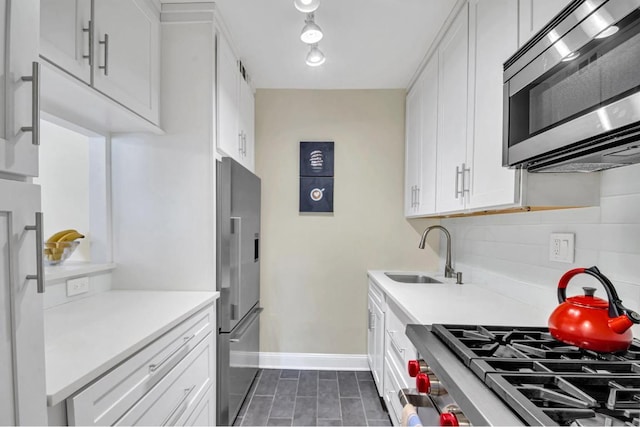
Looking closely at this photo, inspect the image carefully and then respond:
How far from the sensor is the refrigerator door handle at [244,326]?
6.43ft

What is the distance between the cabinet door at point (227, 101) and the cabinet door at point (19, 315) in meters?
1.27

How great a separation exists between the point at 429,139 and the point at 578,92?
4.54 feet

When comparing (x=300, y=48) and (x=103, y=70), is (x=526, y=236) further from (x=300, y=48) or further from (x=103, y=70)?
(x=103, y=70)

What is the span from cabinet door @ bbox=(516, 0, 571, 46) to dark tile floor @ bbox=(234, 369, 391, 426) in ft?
7.22

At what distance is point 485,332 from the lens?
1102 millimetres

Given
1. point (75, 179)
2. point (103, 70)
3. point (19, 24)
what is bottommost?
point (75, 179)

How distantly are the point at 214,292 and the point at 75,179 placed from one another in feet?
3.26

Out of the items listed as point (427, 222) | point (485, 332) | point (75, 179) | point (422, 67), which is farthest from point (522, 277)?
point (75, 179)

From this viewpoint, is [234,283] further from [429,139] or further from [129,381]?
[429,139]

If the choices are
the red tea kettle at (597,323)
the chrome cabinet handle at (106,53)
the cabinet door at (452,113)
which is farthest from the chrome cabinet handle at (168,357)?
the cabinet door at (452,113)

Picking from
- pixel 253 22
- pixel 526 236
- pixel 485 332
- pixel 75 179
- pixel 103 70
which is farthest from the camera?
pixel 253 22

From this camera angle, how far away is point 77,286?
1.56m

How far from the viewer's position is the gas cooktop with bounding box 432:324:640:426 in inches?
24.7

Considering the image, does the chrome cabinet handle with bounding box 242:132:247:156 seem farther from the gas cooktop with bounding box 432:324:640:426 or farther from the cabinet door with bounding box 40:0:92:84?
the gas cooktop with bounding box 432:324:640:426
